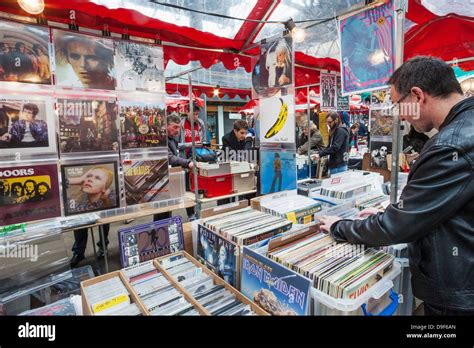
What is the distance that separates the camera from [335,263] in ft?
3.68

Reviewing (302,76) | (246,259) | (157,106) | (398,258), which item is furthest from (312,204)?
(302,76)

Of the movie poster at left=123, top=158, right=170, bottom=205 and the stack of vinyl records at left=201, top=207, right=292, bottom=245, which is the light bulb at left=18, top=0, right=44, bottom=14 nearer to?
the movie poster at left=123, top=158, right=170, bottom=205

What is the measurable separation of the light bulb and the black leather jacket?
2470mm

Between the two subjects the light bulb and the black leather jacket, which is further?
the light bulb

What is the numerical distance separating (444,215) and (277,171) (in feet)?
6.10

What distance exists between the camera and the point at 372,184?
215cm

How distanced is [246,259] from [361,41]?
5.20 ft

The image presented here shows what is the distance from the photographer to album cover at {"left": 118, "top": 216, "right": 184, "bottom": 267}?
5.21ft

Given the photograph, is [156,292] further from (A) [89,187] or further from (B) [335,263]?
(A) [89,187]

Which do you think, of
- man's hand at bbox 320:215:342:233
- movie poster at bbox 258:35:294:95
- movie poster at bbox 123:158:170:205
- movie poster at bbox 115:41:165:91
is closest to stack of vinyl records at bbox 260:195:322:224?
man's hand at bbox 320:215:342:233

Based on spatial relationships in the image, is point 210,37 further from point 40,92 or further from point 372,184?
point 372,184

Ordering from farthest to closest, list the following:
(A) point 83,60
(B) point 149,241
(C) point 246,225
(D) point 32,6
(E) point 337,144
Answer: (E) point 337,144
(A) point 83,60
(D) point 32,6
(B) point 149,241
(C) point 246,225

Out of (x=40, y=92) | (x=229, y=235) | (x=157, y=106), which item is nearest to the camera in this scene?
(x=229, y=235)

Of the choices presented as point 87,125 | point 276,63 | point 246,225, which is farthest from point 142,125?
point 246,225
